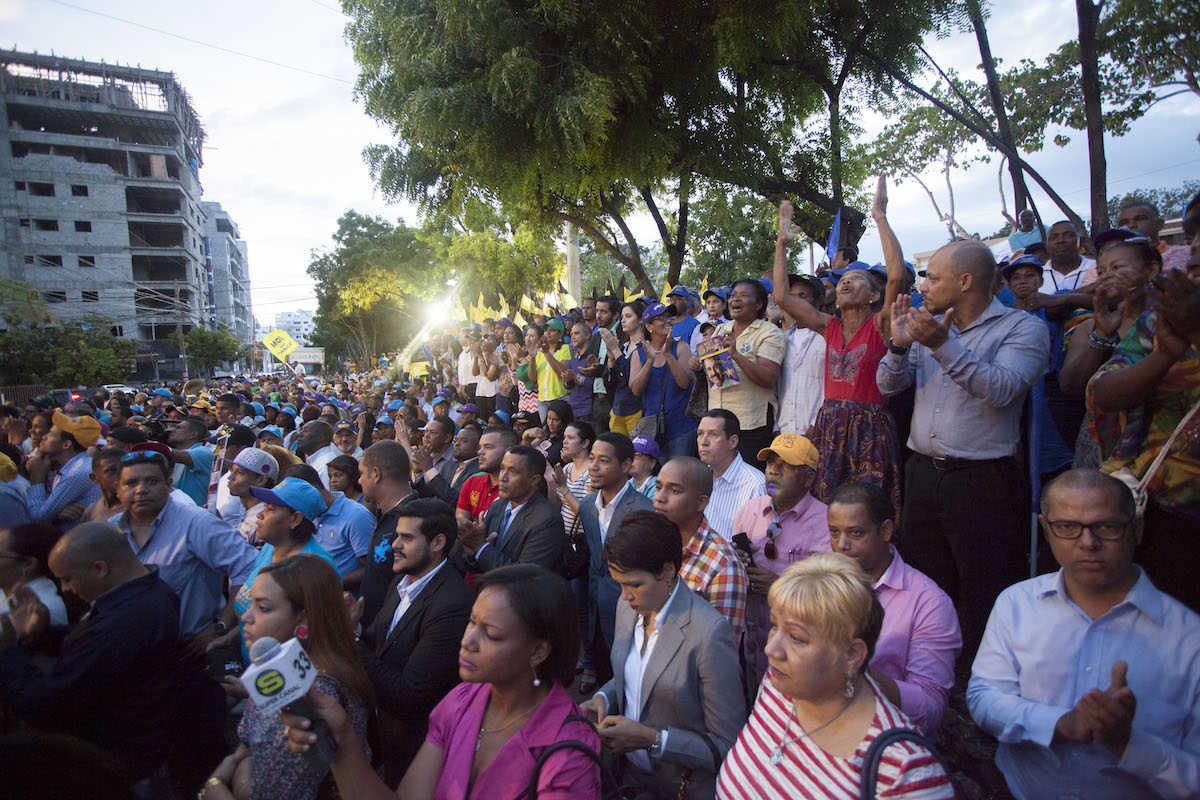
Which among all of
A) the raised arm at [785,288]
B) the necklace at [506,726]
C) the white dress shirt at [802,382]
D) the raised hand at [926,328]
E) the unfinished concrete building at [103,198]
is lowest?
the necklace at [506,726]

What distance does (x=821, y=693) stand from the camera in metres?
1.86

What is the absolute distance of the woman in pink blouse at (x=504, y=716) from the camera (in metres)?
2.08

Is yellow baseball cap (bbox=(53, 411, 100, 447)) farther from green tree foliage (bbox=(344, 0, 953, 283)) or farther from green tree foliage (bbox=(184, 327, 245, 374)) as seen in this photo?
green tree foliage (bbox=(184, 327, 245, 374))

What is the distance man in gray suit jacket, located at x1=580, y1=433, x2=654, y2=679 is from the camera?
14.1 ft

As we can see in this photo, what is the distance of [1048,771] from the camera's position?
212 centimetres

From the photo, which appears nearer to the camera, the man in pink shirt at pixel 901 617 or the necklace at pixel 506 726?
the necklace at pixel 506 726

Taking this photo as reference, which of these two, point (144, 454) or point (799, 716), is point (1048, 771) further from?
point (144, 454)

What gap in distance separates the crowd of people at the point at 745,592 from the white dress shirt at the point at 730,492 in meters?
0.02

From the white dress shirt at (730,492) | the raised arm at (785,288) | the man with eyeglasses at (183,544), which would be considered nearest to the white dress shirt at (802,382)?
the raised arm at (785,288)

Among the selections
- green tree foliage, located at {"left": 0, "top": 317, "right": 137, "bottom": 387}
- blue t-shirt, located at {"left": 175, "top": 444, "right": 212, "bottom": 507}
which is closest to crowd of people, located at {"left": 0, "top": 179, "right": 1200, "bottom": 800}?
blue t-shirt, located at {"left": 175, "top": 444, "right": 212, "bottom": 507}

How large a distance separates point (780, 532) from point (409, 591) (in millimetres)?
2039

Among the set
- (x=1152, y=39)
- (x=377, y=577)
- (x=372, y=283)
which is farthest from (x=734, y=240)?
(x=372, y=283)

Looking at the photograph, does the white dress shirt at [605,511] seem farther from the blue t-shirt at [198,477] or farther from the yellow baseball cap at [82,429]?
the yellow baseball cap at [82,429]

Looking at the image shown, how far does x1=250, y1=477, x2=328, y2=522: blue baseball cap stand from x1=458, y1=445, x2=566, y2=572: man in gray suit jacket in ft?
3.32
